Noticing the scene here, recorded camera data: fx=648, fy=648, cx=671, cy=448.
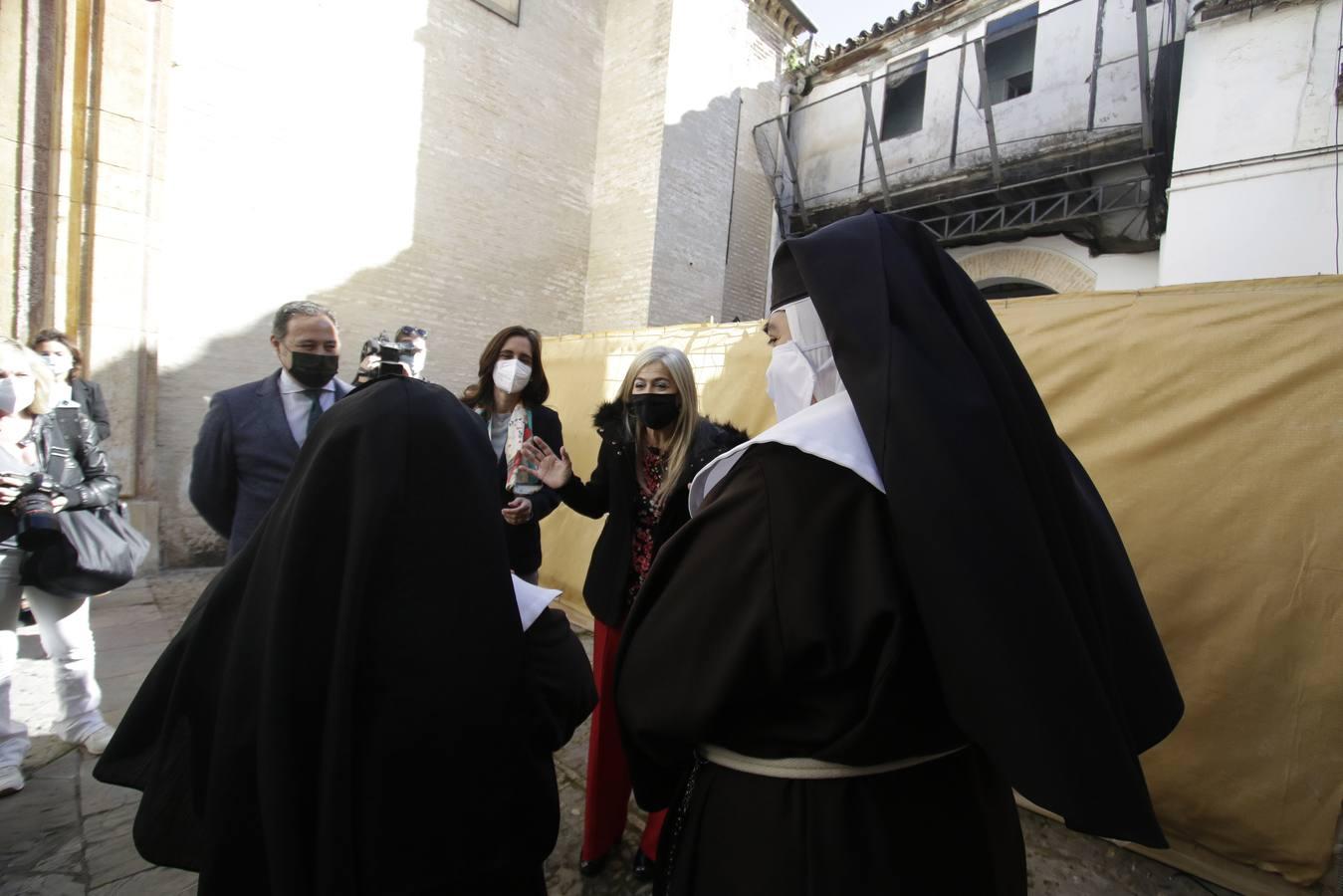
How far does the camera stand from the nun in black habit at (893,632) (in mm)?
969

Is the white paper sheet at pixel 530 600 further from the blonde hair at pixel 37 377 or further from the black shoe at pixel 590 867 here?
the blonde hair at pixel 37 377

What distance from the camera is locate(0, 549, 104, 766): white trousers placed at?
9.30 ft

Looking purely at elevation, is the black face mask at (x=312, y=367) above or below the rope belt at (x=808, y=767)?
above

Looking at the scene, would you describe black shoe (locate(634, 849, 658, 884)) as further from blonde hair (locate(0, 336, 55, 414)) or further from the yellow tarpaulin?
blonde hair (locate(0, 336, 55, 414))

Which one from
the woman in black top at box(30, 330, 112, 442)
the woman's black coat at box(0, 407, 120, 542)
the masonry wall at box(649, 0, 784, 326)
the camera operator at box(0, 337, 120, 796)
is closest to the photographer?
the camera operator at box(0, 337, 120, 796)

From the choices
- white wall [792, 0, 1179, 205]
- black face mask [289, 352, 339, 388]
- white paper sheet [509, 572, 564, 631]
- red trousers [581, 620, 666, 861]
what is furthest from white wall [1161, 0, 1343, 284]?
black face mask [289, 352, 339, 388]

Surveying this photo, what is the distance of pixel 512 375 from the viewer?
136 inches

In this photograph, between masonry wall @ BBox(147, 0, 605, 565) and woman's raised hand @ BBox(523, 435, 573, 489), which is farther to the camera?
masonry wall @ BBox(147, 0, 605, 565)

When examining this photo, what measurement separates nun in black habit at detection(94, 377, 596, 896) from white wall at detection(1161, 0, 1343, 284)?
943 centimetres

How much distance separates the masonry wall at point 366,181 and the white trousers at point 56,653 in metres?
4.55

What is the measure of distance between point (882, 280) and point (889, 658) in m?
0.64

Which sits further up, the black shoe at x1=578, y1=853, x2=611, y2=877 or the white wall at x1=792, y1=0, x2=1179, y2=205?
the white wall at x1=792, y1=0, x2=1179, y2=205

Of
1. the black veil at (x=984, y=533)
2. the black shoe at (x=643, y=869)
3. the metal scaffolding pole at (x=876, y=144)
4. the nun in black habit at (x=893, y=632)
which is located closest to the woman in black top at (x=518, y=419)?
the black shoe at (x=643, y=869)

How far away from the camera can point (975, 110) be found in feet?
36.9
